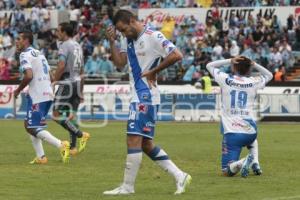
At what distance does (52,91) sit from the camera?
51.5 ft

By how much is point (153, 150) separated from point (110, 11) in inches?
1260

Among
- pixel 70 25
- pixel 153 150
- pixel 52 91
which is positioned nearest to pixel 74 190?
pixel 153 150

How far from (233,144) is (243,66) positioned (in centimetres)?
118

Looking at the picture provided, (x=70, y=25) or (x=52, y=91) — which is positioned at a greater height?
(x=70, y=25)

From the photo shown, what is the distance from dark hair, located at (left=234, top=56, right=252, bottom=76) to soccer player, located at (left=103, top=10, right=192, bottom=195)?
247 centimetres

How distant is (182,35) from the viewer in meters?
39.1

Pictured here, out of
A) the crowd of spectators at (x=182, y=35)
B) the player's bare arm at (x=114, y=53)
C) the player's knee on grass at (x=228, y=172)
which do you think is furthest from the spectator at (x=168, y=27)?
the player's bare arm at (x=114, y=53)

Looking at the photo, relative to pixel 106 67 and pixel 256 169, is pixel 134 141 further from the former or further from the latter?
pixel 106 67

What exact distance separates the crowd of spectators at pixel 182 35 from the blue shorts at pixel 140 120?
23.2 metres

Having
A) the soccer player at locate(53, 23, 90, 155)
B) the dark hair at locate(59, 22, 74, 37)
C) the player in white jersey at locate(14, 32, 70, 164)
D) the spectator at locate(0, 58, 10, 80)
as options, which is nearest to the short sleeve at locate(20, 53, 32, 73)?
the player in white jersey at locate(14, 32, 70, 164)

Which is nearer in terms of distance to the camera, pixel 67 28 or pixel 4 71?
pixel 67 28

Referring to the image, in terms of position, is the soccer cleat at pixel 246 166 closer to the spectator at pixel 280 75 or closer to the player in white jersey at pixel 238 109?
the player in white jersey at pixel 238 109

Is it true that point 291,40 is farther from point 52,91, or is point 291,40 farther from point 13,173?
point 13,173

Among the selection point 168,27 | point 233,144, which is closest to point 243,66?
point 233,144
